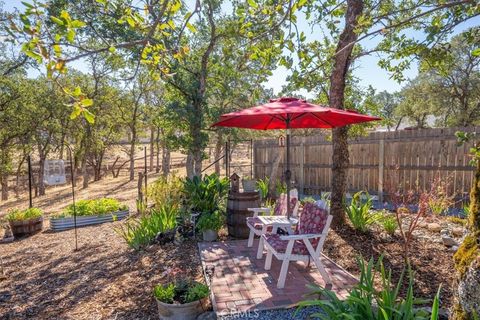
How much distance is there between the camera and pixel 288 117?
4.55 meters

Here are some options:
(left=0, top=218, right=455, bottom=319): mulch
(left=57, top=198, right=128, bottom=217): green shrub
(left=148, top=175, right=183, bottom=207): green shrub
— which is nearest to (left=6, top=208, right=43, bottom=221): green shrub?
(left=57, top=198, right=128, bottom=217): green shrub

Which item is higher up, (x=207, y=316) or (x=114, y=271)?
(x=207, y=316)

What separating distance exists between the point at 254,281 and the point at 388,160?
21.0ft

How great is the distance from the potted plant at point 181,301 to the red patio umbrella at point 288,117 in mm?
1760

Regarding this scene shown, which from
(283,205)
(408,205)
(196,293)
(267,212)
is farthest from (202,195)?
(408,205)

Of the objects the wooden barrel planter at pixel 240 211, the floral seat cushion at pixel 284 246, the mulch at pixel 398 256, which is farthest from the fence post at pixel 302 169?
the floral seat cushion at pixel 284 246

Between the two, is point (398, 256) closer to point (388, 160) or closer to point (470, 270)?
point (470, 270)

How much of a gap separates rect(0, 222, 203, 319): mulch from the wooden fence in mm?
4338

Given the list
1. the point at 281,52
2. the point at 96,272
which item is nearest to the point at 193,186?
the point at 96,272

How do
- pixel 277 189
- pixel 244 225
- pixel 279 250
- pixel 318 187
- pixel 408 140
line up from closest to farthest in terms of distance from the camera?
pixel 279 250, pixel 244 225, pixel 408 140, pixel 277 189, pixel 318 187

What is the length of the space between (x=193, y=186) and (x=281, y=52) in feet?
10.5

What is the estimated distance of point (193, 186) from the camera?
563cm

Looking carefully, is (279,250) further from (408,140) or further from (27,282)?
(408,140)

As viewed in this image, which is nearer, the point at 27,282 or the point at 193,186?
the point at 27,282
